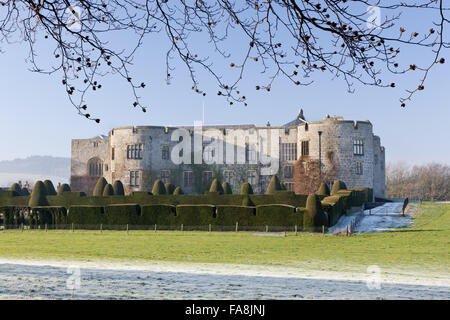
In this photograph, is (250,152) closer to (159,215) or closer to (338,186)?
(338,186)

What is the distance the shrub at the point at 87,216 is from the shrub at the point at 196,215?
→ 4.09m

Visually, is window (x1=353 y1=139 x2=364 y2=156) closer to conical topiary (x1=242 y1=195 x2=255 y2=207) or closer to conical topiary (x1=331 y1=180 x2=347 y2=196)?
conical topiary (x1=331 y1=180 x2=347 y2=196)

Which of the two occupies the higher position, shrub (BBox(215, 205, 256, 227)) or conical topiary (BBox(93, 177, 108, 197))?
conical topiary (BBox(93, 177, 108, 197))

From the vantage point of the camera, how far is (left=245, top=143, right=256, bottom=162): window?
1767 inches

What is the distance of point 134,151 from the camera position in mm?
45594

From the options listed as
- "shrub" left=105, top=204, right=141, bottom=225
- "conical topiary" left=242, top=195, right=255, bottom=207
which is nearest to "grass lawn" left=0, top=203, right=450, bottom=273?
"shrub" left=105, top=204, right=141, bottom=225

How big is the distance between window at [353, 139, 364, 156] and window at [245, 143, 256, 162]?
9388 millimetres

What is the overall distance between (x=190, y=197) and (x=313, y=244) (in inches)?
555

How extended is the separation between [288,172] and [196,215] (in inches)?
812

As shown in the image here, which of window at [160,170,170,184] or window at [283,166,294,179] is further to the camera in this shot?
window at [160,170,170,184]

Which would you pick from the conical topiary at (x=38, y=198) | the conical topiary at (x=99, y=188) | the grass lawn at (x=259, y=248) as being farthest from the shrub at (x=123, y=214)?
the conical topiary at (x=99, y=188)

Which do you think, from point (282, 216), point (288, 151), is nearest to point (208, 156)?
point (288, 151)

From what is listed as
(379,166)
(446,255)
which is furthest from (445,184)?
(446,255)

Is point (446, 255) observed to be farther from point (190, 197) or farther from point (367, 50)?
point (190, 197)
